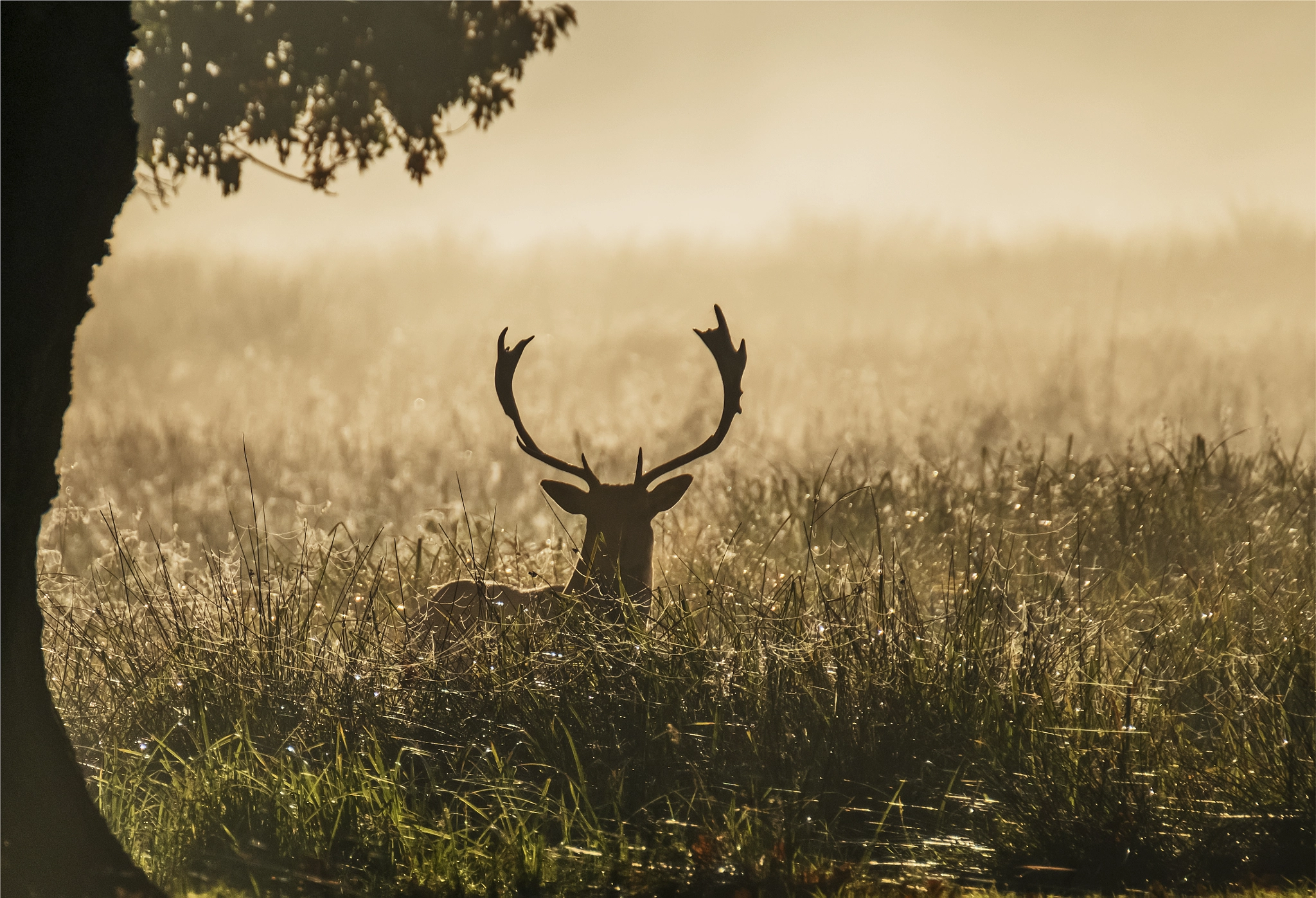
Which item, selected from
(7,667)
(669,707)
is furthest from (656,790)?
(7,667)

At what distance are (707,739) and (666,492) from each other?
1235 mm

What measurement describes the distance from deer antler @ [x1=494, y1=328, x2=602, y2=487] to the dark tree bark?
6.55ft

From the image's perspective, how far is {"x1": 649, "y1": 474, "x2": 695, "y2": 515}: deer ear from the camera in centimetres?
434

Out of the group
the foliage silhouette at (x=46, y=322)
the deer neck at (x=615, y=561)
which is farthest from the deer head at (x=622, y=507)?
the foliage silhouette at (x=46, y=322)

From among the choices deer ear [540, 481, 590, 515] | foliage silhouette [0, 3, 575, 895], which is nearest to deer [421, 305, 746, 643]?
deer ear [540, 481, 590, 515]

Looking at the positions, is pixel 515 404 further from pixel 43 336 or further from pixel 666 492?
pixel 43 336

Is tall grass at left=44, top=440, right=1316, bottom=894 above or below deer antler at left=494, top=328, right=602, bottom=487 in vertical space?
below

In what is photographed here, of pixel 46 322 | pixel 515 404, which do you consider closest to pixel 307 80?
pixel 515 404

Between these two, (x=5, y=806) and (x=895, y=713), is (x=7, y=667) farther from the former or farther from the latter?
(x=895, y=713)

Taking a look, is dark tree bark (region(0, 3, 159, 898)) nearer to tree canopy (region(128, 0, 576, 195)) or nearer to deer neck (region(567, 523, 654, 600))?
deer neck (region(567, 523, 654, 600))

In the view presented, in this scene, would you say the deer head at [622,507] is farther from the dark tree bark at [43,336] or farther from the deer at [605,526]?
the dark tree bark at [43,336]

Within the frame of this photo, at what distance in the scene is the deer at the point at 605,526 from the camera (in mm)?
4129

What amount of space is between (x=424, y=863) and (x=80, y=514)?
15.1 ft

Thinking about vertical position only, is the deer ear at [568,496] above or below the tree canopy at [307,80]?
below
